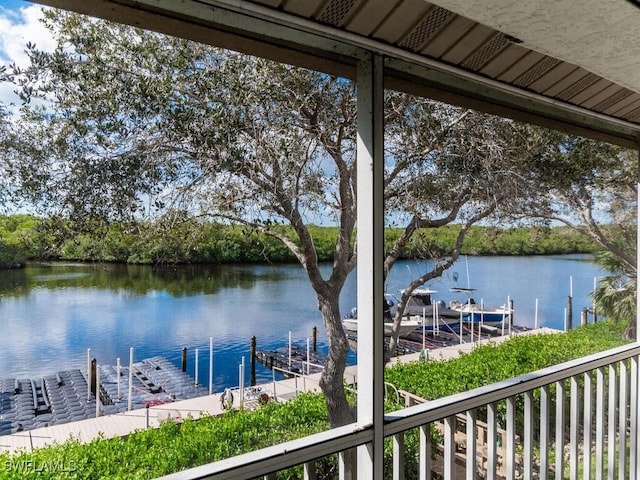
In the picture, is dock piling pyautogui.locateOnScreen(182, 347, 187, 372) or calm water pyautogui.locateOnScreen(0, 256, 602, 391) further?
dock piling pyautogui.locateOnScreen(182, 347, 187, 372)

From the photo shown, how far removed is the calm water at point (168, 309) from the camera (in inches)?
92.5

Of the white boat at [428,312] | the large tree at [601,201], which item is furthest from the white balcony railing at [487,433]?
the large tree at [601,201]

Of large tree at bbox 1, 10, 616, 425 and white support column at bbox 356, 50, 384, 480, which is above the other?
large tree at bbox 1, 10, 616, 425

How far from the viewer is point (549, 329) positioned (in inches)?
200

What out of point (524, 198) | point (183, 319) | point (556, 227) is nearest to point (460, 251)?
point (524, 198)

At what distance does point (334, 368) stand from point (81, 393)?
2043 millimetres

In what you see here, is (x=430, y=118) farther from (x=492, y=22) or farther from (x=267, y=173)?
(x=492, y=22)

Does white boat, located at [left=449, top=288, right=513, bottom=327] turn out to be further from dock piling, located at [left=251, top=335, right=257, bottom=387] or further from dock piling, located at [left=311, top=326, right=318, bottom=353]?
dock piling, located at [left=251, top=335, right=257, bottom=387]

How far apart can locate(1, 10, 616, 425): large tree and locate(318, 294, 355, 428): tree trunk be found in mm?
10

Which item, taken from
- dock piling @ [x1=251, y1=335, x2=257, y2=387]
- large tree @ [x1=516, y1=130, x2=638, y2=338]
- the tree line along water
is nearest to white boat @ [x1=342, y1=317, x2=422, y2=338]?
the tree line along water

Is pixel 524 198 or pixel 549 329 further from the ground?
pixel 524 198

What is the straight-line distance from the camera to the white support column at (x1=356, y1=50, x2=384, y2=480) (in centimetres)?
124

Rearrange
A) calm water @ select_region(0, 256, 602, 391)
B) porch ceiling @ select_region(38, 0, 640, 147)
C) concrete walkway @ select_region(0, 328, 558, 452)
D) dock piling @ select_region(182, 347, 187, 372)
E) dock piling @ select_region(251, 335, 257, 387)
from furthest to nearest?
dock piling @ select_region(251, 335, 257, 387), dock piling @ select_region(182, 347, 187, 372), concrete walkway @ select_region(0, 328, 558, 452), calm water @ select_region(0, 256, 602, 391), porch ceiling @ select_region(38, 0, 640, 147)

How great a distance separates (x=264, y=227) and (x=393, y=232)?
1551 millimetres
